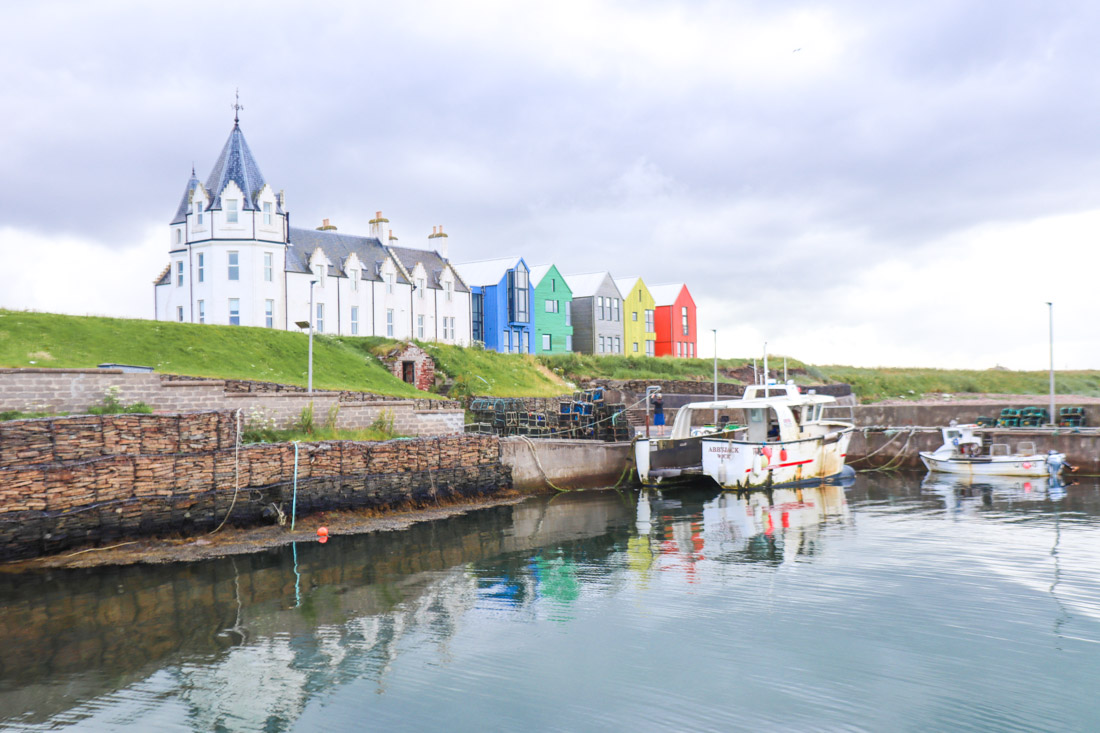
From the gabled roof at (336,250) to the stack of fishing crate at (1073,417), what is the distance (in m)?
33.8

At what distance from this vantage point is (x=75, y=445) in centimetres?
1650

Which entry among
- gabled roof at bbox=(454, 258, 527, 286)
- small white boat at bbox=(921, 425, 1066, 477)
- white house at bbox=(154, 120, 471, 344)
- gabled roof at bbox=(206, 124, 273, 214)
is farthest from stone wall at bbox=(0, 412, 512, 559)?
gabled roof at bbox=(454, 258, 527, 286)

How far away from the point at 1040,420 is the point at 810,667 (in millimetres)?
28424

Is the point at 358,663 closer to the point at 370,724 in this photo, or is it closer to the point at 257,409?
the point at 370,724

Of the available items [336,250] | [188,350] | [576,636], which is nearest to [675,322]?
[336,250]

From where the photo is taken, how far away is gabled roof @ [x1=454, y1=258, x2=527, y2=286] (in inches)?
2158

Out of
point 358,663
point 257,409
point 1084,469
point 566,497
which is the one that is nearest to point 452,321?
point 566,497

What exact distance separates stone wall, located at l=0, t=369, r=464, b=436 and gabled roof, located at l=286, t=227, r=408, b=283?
19388 millimetres

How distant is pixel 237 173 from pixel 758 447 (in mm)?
28776

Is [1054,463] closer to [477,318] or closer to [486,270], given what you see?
[477,318]

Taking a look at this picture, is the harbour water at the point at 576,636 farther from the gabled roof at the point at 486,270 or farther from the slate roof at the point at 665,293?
the slate roof at the point at 665,293

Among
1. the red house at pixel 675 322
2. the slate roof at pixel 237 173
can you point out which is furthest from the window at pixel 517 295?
the slate roof at pixel 237 173

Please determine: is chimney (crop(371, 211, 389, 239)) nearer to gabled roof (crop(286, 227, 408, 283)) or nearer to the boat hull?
gabled roof (crop(286, 227, 408, 283))

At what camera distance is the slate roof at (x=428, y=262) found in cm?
5106
